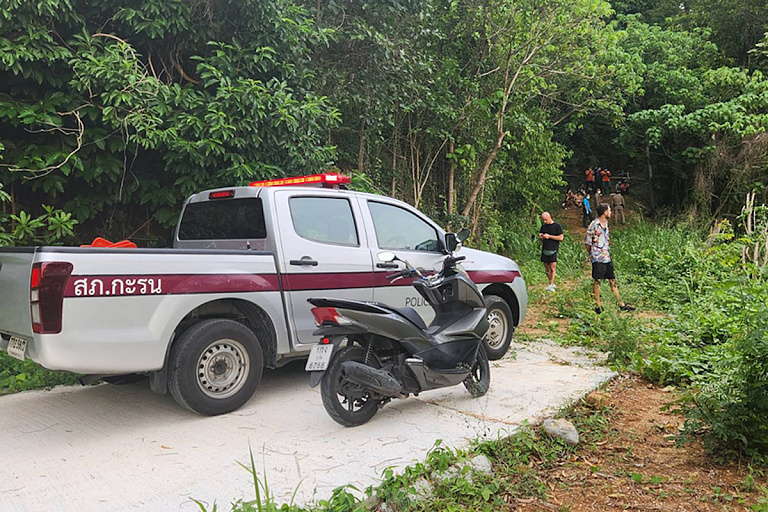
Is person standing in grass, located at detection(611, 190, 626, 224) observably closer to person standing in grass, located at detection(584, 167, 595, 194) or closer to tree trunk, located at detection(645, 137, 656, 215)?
tree trunk, located at detection(645, 137, 656, 215)

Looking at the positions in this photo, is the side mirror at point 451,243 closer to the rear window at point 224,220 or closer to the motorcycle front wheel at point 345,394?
the motorcycle front wheel at point 345,394

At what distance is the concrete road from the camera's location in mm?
3402

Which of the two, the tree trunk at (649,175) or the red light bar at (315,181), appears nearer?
the red light bar at (315,181)

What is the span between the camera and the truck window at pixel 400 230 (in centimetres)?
589

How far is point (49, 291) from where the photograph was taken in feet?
12.5

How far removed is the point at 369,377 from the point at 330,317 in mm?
497

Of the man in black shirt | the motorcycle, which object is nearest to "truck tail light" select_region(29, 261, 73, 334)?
the motorcycle

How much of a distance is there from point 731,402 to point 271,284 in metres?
3.42

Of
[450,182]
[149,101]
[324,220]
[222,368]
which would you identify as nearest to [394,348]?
[222,368]

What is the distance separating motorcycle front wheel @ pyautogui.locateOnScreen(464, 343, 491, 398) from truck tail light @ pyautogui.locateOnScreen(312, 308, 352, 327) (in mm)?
1388

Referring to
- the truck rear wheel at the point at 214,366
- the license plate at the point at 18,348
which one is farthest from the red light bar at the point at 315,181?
the license plate at the point at 18,348

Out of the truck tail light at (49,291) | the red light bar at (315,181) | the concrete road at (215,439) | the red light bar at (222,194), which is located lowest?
the concrete road at (215,439)

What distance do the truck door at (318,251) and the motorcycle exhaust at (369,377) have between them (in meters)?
1.06

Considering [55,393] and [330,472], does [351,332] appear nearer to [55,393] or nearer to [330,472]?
[330,472]
